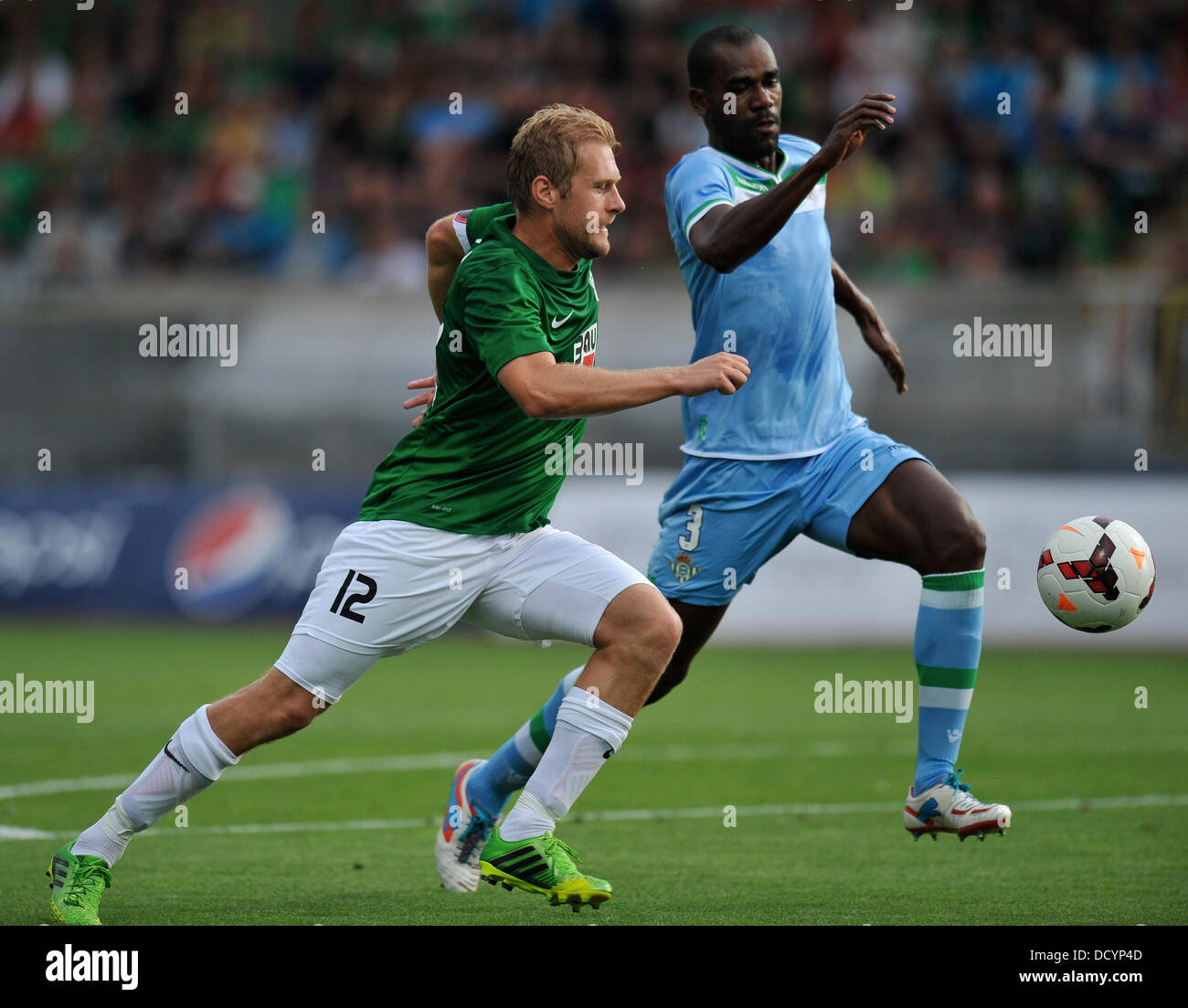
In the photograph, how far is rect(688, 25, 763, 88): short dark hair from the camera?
6.26 m

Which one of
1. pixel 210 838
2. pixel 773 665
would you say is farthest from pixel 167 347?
pixel 210 838

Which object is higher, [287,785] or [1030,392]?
[1030,392]

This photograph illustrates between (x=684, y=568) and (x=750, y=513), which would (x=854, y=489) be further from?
(x=684, y=568)

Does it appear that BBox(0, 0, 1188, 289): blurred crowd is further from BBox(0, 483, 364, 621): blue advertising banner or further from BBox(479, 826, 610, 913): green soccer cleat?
BBox(479, 826, 610, 913): green soccer cleat

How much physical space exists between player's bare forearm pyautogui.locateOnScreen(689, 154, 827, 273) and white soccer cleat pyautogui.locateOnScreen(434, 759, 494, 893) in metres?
2.10

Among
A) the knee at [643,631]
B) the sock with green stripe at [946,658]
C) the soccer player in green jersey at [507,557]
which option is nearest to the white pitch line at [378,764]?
the soccer player in green jersey at [507,557]

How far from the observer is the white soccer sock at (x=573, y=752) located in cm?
528

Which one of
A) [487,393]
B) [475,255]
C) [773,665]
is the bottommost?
[773,665]

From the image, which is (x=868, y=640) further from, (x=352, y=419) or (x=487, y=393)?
(x=487, y=393)

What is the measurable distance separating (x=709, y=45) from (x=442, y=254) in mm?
1275

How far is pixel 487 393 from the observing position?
541 cm

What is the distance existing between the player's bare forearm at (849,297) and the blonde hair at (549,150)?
5.38 feet

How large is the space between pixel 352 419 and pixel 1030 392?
223 inches
